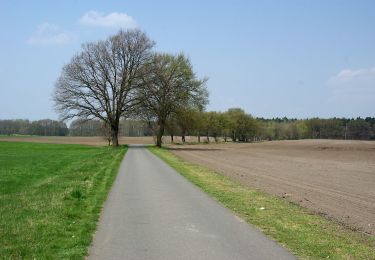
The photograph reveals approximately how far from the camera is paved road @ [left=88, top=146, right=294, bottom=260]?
28.1 feet

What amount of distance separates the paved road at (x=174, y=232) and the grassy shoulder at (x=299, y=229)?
0.40 metres

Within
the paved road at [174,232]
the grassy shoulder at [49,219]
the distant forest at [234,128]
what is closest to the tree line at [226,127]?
the distant forest at [234,128]

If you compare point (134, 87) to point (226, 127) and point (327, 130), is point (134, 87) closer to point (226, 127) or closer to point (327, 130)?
point (226, 127)

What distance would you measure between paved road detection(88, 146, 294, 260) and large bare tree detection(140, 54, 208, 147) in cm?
6023

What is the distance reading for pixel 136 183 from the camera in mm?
21547

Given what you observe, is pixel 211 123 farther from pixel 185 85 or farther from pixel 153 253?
pixel 153 253

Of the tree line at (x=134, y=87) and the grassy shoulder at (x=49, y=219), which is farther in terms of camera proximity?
the tree line at (x=134, y=87)

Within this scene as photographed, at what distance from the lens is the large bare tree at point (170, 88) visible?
76938mm

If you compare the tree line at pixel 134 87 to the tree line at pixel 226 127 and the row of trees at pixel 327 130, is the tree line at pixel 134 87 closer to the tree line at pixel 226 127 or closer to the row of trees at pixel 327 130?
the tree line at pixel 226 127

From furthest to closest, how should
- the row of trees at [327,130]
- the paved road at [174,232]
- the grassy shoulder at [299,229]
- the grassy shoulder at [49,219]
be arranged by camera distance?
1. the row of trees at [327,130]
2. the grassy shoulder at [299,229]
3. the paved road at [174,232]
4. the grassy shoulder at [49,219]

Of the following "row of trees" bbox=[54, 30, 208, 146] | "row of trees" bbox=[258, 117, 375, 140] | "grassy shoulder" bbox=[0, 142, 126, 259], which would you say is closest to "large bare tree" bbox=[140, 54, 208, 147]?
"row of trees" bbox=[54, 30, 208, 146]

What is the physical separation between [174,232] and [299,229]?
9.59 feet

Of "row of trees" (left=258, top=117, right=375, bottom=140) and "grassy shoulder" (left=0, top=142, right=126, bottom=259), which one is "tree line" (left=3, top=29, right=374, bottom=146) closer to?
"grassy shoulder" (left=0, top=142, right=126, bottom=259)

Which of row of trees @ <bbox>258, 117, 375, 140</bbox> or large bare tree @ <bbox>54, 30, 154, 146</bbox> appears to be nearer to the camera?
large bare tree @ <bbox>54, 30, 154, 146</bbox>
